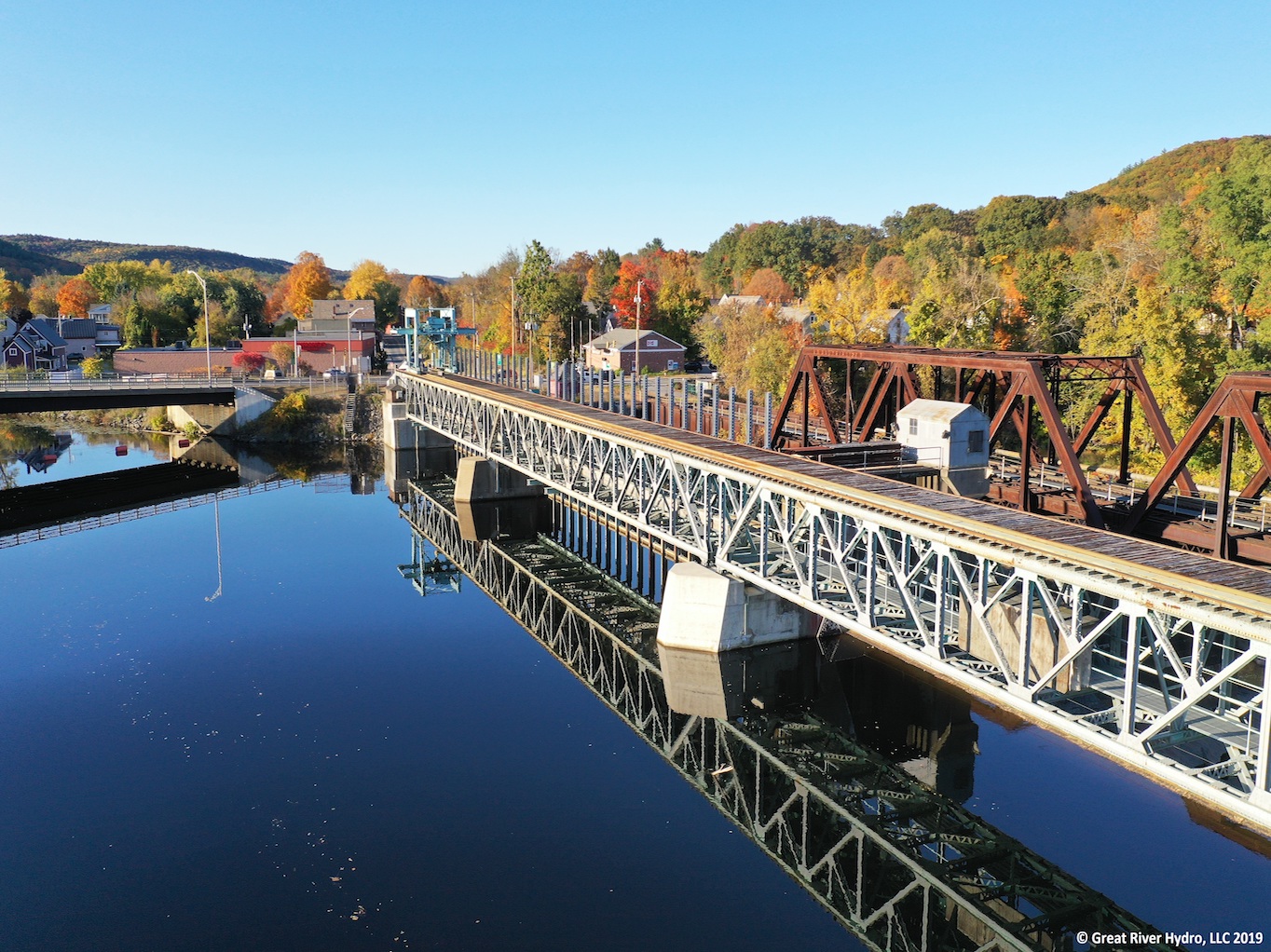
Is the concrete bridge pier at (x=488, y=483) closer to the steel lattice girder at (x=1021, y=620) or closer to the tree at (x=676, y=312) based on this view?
the steel lattice girder at (x=1021, y=620)

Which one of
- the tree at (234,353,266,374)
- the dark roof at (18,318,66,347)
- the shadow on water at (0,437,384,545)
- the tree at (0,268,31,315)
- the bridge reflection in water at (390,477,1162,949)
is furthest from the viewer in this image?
the tree at (0,268,31,315)

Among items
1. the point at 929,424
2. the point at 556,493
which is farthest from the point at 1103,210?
the point at 929,424

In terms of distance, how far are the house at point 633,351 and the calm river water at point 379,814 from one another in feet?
218

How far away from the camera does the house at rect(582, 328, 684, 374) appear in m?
102

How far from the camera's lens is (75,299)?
167 m

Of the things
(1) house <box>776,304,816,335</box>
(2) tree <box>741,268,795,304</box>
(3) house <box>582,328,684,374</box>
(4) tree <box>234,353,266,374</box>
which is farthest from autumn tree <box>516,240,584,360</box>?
(2) tree <box>741,268,795,304</box>

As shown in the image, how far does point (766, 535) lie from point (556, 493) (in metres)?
34.1

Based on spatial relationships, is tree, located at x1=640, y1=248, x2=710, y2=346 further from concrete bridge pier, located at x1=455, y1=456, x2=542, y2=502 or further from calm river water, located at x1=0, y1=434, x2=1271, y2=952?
calm river water, located at x1=0, y1=434, x2=1271, y2=952

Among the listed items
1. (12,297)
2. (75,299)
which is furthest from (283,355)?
(12,297)

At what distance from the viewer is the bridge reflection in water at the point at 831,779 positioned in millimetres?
20156

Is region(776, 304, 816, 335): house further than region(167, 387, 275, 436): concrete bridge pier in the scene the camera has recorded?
Yes

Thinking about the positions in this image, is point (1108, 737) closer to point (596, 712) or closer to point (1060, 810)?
point (1060, 810)

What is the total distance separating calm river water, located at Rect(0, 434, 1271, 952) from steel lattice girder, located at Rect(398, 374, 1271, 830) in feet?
10.8

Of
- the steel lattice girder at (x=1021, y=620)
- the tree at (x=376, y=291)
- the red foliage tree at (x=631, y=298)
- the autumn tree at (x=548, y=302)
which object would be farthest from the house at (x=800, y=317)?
the tree at (x=376, y=291)
